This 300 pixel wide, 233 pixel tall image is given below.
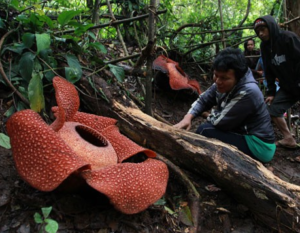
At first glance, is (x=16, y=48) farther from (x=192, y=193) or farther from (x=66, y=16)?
(x=192, y=193)

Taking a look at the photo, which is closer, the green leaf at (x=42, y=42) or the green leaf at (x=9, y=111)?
the green leaf at (x=9, y=111)

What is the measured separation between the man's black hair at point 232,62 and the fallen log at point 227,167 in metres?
0.81

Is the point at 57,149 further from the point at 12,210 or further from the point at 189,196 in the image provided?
the point at 189,196

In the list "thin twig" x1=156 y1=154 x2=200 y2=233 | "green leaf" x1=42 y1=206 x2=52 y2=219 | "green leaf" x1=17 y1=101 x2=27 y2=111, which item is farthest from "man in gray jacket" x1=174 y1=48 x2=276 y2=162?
"green leaf" x1=42 y1=206 x2=52 y2=219

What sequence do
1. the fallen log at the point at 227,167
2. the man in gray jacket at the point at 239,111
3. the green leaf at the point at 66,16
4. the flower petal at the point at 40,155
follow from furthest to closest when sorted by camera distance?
1. the man in gray jacket at the point at 239,111
2. the green leaf at the point at 66,16
3. the fallen log at the point at 227,167
4. the flower petal at the point at 40,155

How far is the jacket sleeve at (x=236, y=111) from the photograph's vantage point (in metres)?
2.92

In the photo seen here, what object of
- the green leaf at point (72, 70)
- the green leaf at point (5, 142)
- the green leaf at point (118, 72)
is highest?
the green leaf at point (72, 70)

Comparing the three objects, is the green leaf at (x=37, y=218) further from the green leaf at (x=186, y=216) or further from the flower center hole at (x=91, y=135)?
the green leaf at (x=186, y=216)

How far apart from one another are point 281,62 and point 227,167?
2.61 meters

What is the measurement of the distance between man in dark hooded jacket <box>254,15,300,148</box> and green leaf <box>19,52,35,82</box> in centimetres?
319

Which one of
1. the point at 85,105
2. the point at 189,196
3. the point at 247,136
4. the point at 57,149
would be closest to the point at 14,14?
the point at 85,105

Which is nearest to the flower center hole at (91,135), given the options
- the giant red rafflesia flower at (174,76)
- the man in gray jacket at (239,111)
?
the man in gray jacket at (239,111)

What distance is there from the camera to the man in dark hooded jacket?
13.4ft

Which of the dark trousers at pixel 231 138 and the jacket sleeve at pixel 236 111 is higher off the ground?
the jacket sleeve at pixel 236 111
